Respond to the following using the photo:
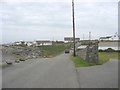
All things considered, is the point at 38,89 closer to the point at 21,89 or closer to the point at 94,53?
the point at 21,89

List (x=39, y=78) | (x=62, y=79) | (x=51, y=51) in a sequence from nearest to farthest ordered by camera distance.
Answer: (x=62, y=79), (x=39, y=78), (x=51, y=51)

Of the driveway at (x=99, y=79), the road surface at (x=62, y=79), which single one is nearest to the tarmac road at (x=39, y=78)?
the road surface at (x=62, y=79)

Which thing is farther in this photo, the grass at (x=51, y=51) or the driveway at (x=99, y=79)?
the grass at (x=51, y=51)

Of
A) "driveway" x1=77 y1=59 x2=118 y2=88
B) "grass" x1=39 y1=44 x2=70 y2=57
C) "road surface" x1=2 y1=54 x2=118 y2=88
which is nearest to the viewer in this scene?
"driveway" x1=77 y1=59 x2=118 y2=88

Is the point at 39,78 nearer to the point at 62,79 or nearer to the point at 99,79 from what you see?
the point at 62,79

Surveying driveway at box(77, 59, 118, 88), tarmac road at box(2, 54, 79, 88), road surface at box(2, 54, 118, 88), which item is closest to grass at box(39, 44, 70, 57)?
tarmac road at box(2, 54, 79, 88)

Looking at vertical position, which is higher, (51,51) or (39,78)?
(39,78)

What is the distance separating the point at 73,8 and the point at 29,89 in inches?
1670

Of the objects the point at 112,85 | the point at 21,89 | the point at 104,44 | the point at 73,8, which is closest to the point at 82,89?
the point at 112,85

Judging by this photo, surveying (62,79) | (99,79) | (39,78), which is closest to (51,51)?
(39,78)

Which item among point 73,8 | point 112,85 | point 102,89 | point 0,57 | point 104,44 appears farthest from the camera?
point 104,44

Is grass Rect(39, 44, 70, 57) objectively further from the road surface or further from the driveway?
the driveway

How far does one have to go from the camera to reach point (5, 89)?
11.5m

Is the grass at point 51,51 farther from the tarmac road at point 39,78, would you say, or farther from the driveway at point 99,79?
the driveway at point 99,79
